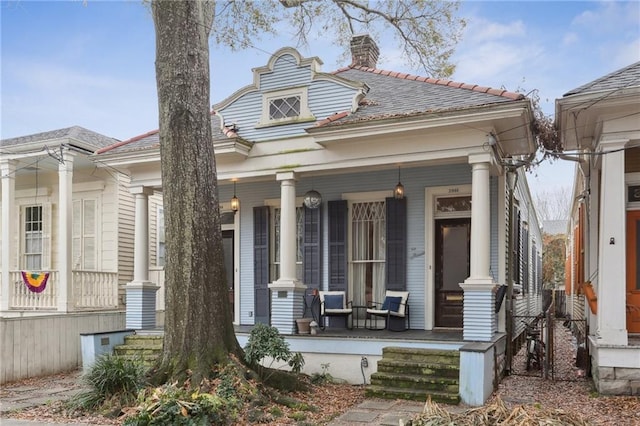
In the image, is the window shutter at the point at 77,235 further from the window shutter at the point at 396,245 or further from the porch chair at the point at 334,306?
the window shutter at the point at 396,245

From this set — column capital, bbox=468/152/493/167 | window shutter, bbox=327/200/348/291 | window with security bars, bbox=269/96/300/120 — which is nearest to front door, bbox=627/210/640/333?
column capital, bbox=468/152/493/167

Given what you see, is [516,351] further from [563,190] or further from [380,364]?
[563,190]

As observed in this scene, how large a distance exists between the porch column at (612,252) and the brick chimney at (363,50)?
5750 millimetres

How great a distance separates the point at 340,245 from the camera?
10.2 m

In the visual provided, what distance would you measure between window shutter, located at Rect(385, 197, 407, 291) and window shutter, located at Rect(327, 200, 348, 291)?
838 millimetres

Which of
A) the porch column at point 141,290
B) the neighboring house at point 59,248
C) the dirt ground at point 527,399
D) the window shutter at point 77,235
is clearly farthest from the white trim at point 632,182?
the window shutter at point 77,235

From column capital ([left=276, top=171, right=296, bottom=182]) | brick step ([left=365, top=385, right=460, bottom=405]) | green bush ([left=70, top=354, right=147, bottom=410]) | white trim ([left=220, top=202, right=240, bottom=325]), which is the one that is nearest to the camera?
green bush ([left=70, top=354, right=147, bottom=410])

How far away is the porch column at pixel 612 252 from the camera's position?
279 inches

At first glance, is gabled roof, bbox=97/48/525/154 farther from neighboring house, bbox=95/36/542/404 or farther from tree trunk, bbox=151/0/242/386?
tree trunk, bbox=151/0/242/386

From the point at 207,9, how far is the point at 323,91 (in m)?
2.33

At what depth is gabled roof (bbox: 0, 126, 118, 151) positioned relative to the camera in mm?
11758

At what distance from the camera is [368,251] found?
33.5ft

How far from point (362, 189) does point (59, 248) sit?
20.6 ft

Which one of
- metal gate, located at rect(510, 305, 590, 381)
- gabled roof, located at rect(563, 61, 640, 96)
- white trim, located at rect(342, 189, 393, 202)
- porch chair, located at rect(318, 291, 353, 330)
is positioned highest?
gabled roof, located at rect(563, 61, 640, 96)
